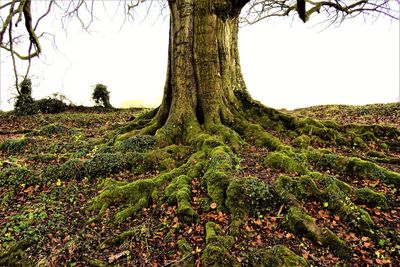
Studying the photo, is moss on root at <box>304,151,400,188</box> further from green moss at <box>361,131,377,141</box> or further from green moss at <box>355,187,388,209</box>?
green moss at <box>361,131,377,141</box>

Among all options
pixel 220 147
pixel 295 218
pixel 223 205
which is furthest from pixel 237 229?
pixel 220 147

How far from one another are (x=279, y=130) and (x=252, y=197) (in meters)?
3.36

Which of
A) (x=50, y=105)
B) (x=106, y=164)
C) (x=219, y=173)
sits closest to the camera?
(x=219, y=173)

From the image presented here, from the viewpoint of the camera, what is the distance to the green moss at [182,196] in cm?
459

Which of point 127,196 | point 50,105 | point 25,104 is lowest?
point 127,196

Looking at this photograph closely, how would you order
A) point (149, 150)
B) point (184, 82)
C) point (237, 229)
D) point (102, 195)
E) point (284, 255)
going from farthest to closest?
1. point (184, 82)
2. point (149, 150)
3. point (102, 195)
4. point (237, 229)
5. point (284, 255)

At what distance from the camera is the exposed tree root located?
4316 millimetres

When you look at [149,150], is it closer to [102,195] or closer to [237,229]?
[102,195]

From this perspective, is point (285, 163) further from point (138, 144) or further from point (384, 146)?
point (384, 146)

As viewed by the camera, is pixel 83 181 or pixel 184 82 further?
pixel 184 82

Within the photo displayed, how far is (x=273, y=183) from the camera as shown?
5059mm

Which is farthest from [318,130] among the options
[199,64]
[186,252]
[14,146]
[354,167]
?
[14,146]

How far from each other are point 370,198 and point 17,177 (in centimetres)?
654

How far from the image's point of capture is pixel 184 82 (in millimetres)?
7527
